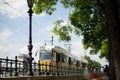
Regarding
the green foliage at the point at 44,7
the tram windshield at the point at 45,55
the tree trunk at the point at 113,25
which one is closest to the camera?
the tree trunk at the point at 113,25

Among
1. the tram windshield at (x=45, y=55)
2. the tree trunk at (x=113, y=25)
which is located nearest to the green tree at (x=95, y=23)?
the tree trunk at (x=113, y=25)

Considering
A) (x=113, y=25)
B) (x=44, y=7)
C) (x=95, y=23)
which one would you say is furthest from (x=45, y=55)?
(x=113, y=25)

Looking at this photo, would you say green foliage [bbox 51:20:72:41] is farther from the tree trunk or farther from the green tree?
the tree trunk

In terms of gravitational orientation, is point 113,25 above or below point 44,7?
below

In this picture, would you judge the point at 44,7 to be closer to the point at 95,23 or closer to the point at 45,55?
the point at 95,23

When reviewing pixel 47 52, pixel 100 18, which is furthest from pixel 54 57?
pixel 100 18

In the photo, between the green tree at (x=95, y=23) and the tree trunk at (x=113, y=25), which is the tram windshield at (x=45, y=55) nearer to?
the green tree at (x=95, y=23)

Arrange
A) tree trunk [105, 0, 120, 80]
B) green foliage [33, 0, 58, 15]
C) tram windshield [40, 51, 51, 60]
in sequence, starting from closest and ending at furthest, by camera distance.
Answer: tree trunk [105, 0, 120, 80] → green foliage [33, 0, 58, 15] → tram windshield [40, 51, 51, 60]

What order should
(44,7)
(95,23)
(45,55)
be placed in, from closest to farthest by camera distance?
(44,7)
(95,23)
(45,55)

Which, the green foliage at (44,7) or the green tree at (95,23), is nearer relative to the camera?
the green tree at (95,23)

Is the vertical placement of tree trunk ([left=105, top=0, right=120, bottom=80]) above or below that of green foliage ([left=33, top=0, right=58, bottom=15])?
below

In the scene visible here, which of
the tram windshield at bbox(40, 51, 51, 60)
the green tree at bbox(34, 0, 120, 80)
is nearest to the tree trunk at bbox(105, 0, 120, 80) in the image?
the green tree at bbox(34, 0, 120, 80)

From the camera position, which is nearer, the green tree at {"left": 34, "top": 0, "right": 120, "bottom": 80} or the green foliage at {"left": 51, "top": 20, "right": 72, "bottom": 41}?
the green tree at {"left": 34, "top": 0, "right": 120, "bottom": 80}

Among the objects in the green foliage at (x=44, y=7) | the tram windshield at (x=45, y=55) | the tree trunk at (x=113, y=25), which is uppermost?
the green foliage at (x=44, y=7)
